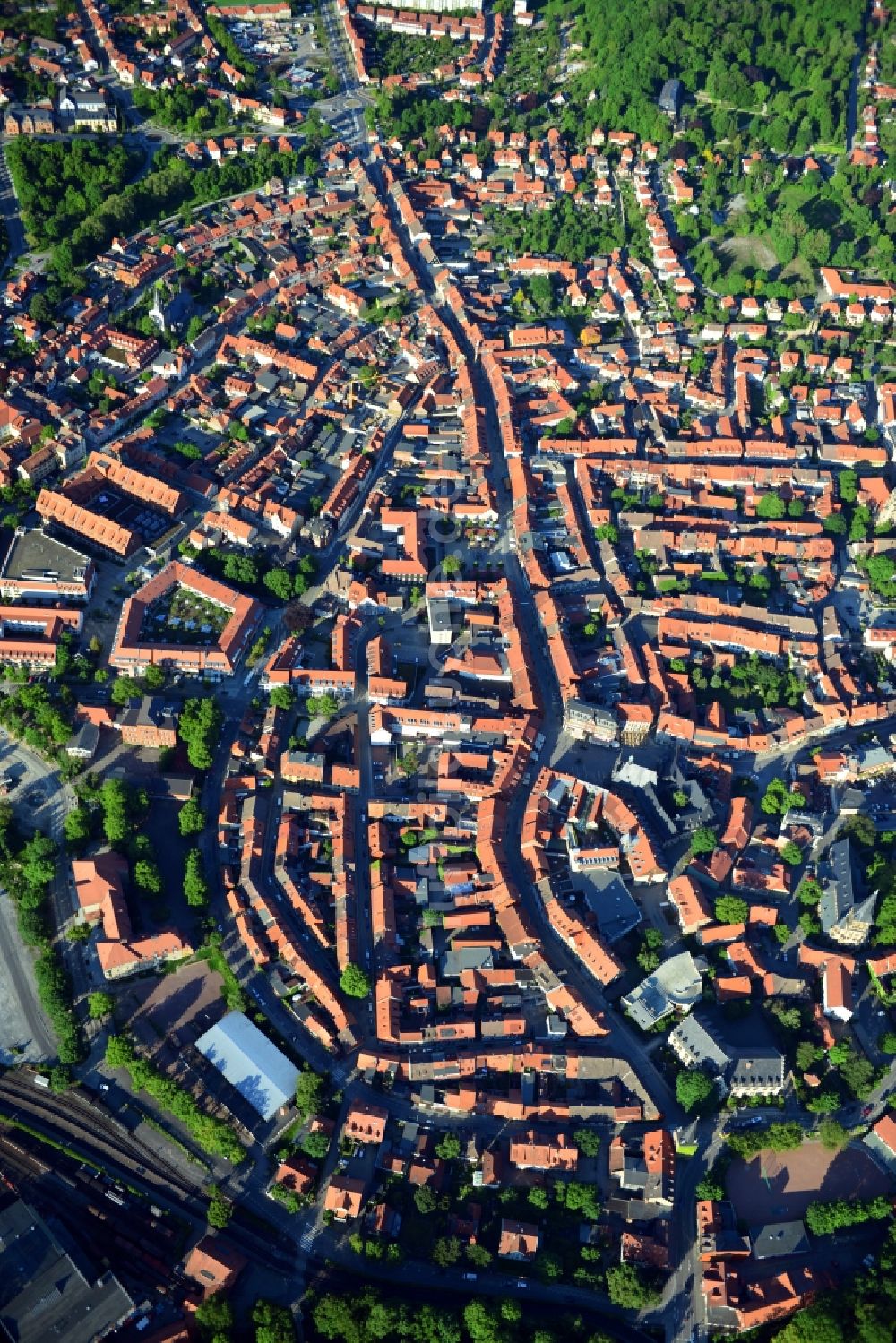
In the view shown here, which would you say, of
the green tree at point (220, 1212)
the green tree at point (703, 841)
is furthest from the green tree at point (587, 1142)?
the green tree at point (703, 841)

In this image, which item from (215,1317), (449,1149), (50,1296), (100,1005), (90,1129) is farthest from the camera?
(100,1005)

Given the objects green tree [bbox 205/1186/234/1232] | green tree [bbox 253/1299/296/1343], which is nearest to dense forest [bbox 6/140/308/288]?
green tree [bbox 205/1186/234/1232]

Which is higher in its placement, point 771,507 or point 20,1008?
point 771,507

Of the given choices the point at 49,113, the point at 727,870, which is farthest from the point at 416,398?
the point at 49,113

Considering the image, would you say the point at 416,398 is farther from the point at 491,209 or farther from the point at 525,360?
the point at 491,209

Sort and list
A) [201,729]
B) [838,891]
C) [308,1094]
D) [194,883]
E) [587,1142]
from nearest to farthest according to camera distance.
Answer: [587,1142], [308,1094], [194,883], [838,891], [201,729]

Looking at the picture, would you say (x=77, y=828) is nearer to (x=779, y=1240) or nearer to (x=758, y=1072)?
(x=758, y=1072)

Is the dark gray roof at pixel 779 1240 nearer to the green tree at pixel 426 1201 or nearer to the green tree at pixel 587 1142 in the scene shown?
the green tree at pixel 587 1142

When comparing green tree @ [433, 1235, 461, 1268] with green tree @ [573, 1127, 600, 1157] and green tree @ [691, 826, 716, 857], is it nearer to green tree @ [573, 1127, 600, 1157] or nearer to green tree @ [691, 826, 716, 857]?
green tree @ [573, 1127, 600, 1157]

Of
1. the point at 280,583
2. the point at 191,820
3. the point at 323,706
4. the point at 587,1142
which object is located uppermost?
the point at 280,583

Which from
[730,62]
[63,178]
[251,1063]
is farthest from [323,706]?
[730,62]
